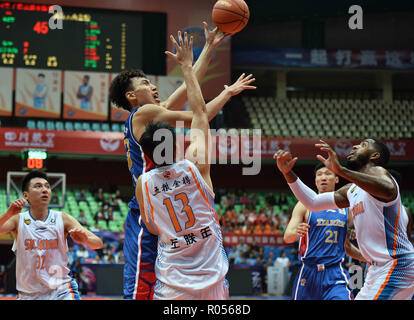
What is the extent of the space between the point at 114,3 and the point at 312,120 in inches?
365

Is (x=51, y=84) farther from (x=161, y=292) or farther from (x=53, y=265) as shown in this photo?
(x=161, y=292)

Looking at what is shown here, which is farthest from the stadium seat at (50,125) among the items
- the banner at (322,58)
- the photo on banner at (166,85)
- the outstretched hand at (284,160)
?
the outstretched hand at (284,160)

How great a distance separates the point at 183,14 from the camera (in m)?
21.2

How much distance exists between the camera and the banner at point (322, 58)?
23.8 m

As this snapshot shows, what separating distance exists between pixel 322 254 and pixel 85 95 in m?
15.5

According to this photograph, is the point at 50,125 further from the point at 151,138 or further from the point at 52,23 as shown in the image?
the point at 151,138

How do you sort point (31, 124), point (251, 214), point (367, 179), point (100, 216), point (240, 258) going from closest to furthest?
point (367, 179), point (240, 258), point (100, 216), point (251, 214), point (31, 124)

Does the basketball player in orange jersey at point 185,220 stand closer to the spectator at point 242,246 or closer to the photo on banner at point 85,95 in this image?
the spectator at point 242,246

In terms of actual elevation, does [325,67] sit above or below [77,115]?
above

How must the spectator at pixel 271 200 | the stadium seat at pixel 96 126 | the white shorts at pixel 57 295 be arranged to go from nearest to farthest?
the white shorts at pixel 57 295 < the stadium seat at pixel 96 126 < the spectator at pixel 271 200

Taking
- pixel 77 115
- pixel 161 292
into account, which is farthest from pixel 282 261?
pixel 161 292

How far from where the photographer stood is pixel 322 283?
20.1ft

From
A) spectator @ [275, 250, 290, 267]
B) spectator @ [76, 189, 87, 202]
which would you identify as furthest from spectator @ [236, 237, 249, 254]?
spectator @ [76, 189, 87, 202]

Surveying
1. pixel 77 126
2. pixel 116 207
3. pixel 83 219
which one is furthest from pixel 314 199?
pixel 77 126
